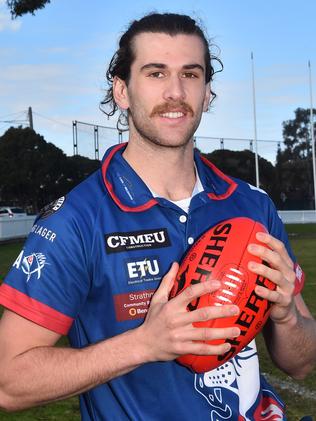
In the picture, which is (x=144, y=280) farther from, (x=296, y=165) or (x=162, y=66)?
(x=296, y=165)

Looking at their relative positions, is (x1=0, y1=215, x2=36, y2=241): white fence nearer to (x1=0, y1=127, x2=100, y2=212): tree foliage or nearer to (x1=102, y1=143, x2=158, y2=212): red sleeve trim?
(x1=0, y1=127, x2=100, y2=212): tree foliage

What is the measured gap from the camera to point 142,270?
241cm

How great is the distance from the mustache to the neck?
161 mm

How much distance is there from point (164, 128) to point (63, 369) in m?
1.08

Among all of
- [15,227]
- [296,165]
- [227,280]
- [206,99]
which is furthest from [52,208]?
[296,165]

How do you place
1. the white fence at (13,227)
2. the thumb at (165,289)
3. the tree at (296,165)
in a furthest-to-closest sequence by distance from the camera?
the tree at (296,165), the white fence at (13,227), the thumb at (165,289)

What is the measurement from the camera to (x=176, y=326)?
1887 mm

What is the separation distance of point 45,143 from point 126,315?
55696mm

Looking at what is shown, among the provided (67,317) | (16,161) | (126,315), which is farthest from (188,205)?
(16,161)

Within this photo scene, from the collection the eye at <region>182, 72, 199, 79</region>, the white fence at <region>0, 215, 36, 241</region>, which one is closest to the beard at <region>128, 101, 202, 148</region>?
the eye at <region>182, 72, 199, 79</region>

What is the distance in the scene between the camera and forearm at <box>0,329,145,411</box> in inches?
82.4

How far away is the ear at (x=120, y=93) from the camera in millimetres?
2822

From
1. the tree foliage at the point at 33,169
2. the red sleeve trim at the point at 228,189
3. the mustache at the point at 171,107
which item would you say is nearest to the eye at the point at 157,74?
the mustache at the point at 171,107

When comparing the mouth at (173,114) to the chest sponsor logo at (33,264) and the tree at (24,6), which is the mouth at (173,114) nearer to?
the chest sponsor logo at (33,264)
